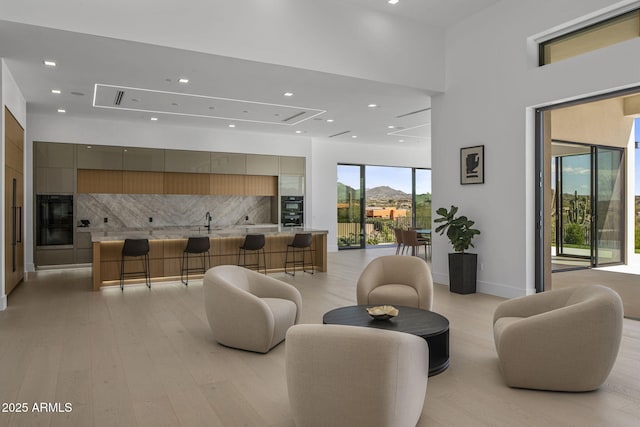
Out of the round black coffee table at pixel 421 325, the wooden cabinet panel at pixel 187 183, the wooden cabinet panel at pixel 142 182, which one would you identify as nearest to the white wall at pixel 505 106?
the round black coffee table at pixel 421 325

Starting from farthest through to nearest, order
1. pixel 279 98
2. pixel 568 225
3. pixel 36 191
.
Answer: pixel 36 191
pixel 568 225
pixel 279 98

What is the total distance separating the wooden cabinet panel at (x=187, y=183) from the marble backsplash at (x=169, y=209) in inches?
10.1

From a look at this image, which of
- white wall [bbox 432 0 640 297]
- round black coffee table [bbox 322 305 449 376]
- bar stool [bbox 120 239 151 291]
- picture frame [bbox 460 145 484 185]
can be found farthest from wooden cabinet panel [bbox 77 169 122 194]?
round black coffee table [bbox 322 305 449 376]

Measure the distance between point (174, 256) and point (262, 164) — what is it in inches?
173

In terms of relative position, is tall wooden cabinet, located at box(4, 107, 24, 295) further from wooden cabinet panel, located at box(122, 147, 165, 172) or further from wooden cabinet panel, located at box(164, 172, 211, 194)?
wooden cabinet panel, located at box(164, 172, 211, 194)

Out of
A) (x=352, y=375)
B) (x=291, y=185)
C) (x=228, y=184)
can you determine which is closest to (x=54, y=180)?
(x=228, y=184)

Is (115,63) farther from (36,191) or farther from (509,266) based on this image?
(509,266)

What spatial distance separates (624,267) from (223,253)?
748 cm

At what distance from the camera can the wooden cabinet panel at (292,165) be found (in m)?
11.9

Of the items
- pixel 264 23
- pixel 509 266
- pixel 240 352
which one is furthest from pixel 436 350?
pixel 264 23

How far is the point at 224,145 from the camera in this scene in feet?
36.4

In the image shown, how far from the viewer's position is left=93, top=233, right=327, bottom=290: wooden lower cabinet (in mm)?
7273

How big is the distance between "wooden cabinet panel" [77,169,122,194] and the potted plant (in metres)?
7.51

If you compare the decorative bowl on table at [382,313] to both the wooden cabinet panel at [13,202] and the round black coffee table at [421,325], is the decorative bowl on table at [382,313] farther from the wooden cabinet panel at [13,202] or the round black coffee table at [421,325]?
the wooden cabinet panel at [13,202]
